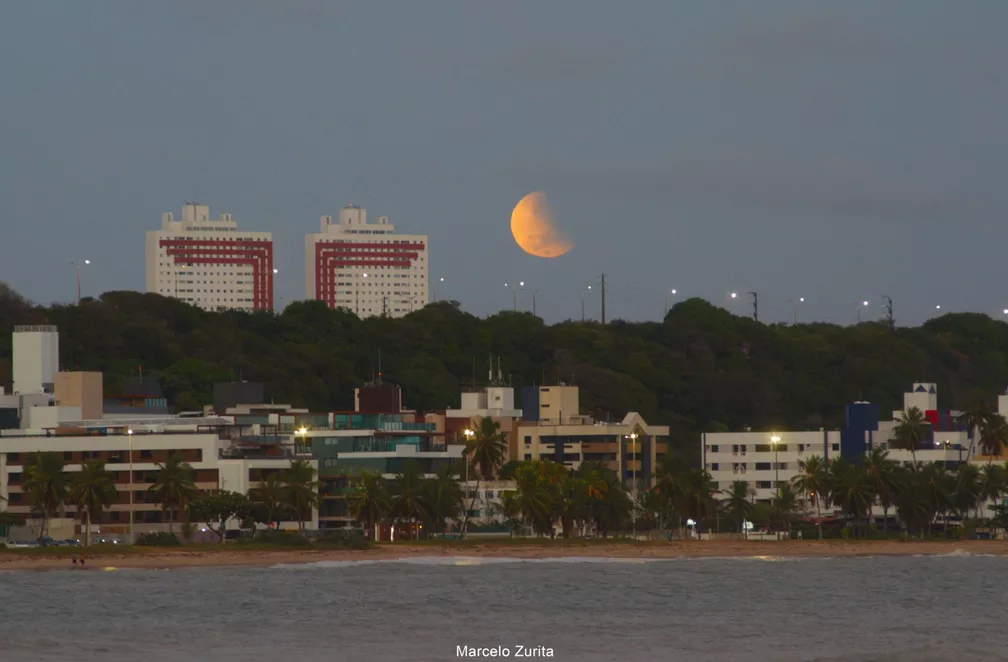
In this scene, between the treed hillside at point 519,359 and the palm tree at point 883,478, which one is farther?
the treed hillside at point 519,359

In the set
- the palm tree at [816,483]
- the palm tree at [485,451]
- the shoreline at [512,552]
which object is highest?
the palm tree at [485,451]

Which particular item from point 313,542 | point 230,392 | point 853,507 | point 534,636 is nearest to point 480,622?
point 534,636

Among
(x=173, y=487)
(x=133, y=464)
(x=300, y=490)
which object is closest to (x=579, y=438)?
(x=300, y=490)

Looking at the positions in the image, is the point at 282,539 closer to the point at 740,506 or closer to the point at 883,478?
the point at 740,506

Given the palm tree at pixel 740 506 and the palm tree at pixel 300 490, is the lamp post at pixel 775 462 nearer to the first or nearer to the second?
the palm tree at pixel 740 506

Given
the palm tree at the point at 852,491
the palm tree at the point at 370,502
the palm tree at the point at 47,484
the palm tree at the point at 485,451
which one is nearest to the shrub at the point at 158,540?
the palm tree at the point at 47,484

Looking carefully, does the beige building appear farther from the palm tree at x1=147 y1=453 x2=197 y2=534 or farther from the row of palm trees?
the palm tree at x1=147 y1=453 x2=197 y2=534
